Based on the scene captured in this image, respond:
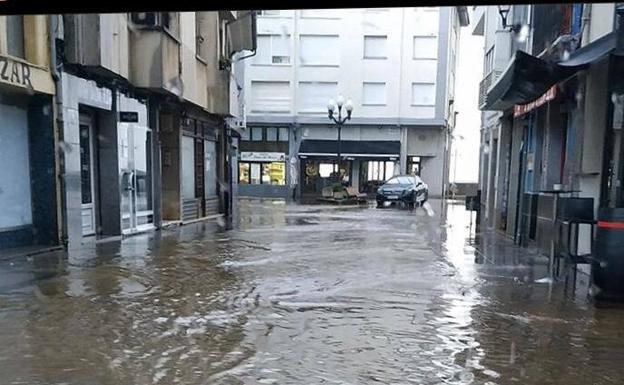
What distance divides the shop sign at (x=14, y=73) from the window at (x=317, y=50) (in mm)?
27074

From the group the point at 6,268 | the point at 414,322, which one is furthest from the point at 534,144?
the point at 6,268

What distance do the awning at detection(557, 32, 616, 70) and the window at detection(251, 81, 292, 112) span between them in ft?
91.3

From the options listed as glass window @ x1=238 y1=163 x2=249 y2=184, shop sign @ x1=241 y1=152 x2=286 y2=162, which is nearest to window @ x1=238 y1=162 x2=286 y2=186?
glass window @ x1=238 y1=163 x2=249 y2=184

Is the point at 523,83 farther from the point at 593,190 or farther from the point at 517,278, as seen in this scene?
the point at 517,278

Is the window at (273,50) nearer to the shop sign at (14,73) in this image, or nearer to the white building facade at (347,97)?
the white building facade at (347,97)

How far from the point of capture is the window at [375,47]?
33969 mm

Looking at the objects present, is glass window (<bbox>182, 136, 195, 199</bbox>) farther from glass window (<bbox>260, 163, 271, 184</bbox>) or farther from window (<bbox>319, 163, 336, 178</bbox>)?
window (<bbox>319, 163, 336, 178</bbox>)

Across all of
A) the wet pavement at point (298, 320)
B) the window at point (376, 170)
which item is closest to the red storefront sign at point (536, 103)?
the wet pavement at point (298, 320)

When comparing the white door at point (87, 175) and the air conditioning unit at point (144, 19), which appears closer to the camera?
the white door at point (87, 175)

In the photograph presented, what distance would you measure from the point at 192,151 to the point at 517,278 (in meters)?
10.8

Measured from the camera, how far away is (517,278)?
294 inches

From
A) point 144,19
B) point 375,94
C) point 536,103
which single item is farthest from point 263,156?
point 536,103

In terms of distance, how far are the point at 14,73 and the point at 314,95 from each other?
89.2 ft

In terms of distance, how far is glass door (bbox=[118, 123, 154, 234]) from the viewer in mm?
11648
